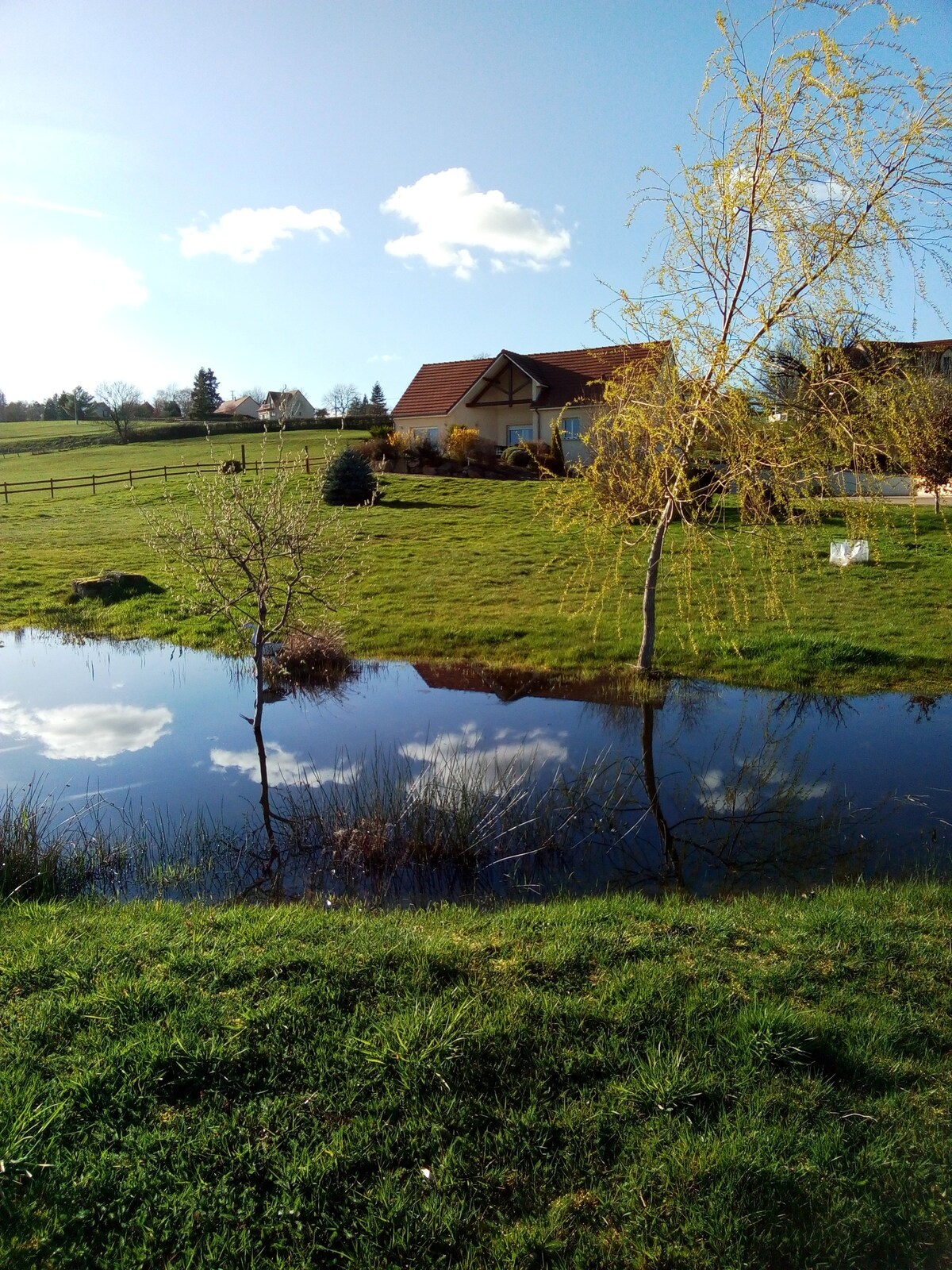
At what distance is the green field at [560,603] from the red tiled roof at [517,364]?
16899 millimetres

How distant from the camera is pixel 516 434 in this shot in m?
45.7

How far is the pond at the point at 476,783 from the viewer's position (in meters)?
7.35

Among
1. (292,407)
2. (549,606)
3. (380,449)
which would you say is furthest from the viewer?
(292,407)

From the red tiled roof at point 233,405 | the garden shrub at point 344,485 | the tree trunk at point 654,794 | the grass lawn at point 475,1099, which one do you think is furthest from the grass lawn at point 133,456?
the grass lawn at point 475,1099

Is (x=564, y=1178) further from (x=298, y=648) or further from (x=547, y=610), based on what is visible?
(x=547, y=610)

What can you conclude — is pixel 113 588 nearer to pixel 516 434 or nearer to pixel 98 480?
pixel 516 434

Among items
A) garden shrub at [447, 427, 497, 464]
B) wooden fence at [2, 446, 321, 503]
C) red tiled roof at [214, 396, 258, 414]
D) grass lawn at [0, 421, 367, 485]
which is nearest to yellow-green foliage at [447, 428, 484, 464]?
garden shrub at [447, 427, 497, 464]

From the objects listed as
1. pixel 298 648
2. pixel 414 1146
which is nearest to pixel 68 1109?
pixel 414 1146

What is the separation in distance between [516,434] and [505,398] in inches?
80.8

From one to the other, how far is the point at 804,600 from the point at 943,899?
12179 mm

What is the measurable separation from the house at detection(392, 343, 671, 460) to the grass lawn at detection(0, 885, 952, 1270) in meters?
38.9

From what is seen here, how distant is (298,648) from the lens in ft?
45.8

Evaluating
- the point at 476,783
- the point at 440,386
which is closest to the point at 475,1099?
the point at 476,783

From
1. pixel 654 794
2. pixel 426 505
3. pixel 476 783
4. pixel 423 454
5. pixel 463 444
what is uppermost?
pixel 463 444
